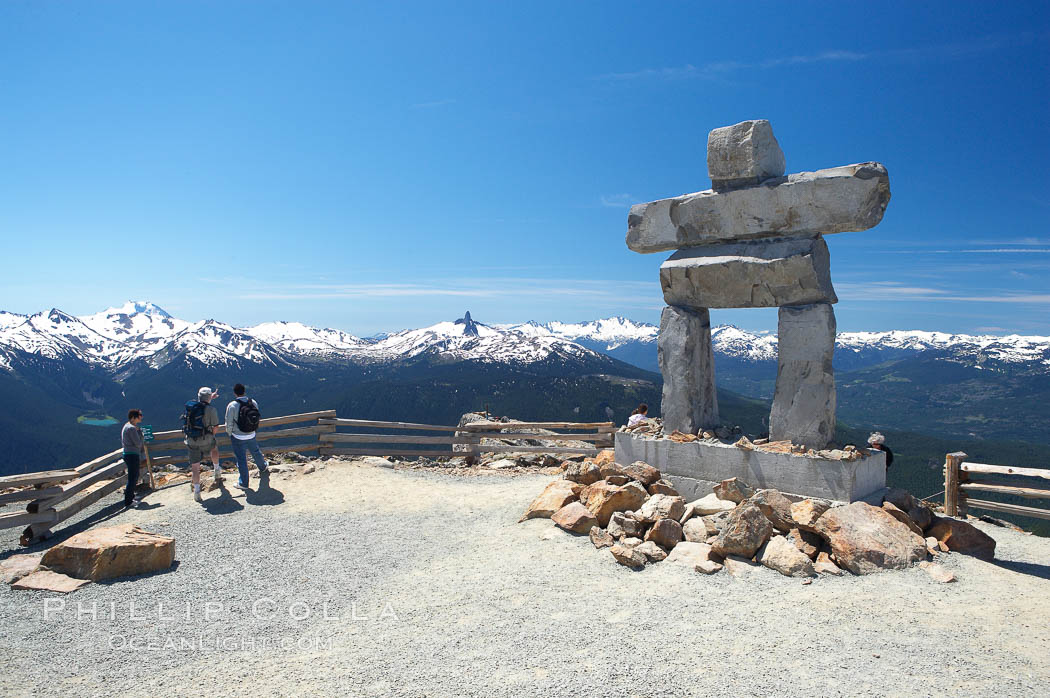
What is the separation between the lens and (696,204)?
10.3 m

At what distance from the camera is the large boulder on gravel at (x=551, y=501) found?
9875 millimetres

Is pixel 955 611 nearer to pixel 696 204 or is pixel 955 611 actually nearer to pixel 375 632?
pixel 375 632

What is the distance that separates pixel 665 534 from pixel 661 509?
0.52m

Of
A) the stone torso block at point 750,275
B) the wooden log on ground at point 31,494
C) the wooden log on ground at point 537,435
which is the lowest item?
the wooden log on ground at point 31,494

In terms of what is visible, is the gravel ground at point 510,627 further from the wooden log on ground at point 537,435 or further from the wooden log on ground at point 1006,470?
the wooden log on ground at point 537,435

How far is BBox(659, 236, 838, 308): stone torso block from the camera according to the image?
9.12 meters

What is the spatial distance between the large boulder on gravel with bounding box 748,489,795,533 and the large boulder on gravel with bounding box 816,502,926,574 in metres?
0.48

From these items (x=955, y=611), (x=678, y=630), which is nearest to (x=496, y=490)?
(x=678, y=630)

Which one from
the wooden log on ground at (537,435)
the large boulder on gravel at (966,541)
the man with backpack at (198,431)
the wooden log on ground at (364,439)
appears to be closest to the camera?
the large boulder on gravel at (966,541)

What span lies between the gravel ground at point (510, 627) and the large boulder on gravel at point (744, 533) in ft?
1.94

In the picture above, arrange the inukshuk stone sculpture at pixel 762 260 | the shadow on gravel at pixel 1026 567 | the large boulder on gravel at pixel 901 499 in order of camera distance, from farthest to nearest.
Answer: the inukshuk stone sculpture at pixel 762 260 < the large boulder on gravel at pixel 901 499 < the shadow on gravel at pixel 1026 567

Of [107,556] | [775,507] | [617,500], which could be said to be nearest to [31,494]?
[107,556]

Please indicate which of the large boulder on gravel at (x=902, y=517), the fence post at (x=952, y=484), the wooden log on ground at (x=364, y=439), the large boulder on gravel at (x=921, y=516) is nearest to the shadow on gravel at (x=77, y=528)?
the wooden log on ground at (x=364, y=439)

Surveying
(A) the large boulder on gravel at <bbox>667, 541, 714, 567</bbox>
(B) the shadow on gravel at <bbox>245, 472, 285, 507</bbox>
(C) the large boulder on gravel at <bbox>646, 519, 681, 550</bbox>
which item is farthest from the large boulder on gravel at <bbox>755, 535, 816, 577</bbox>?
(B) the shadow on gravel at <bbox>245, 472, 285, 507</bbox>
